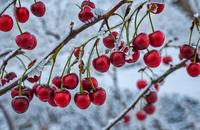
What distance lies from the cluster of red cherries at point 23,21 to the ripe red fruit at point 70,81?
14cm

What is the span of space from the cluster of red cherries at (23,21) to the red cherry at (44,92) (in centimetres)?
13

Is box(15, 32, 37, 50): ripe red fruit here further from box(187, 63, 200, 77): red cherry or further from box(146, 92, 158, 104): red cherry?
box(146, 92, 158, 104): red cherry

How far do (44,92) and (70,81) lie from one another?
0.23 ft

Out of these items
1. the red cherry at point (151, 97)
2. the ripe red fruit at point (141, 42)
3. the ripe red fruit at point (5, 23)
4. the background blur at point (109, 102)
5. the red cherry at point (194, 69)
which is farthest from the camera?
the background blur at point (109, 102)

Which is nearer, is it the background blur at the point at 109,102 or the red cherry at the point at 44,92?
the red cherry at the point at 44,92

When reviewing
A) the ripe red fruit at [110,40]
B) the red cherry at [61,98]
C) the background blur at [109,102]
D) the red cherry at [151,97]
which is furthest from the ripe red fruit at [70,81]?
the background blur at [109,102]

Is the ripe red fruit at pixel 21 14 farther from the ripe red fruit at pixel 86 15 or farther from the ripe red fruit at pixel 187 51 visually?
the ripe red fruit at pixel 187 51

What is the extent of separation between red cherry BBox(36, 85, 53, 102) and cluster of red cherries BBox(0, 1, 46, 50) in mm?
126

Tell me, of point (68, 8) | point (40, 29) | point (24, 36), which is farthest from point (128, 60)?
point (68, 8)

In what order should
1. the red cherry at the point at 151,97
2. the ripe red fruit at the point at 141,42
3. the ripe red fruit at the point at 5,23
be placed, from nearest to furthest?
the ripe red fruit at the point at 141,42, the ripe red fruit at the point at 5,23, the red cherry at the point at 151,97

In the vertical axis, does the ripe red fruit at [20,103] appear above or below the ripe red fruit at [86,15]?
below

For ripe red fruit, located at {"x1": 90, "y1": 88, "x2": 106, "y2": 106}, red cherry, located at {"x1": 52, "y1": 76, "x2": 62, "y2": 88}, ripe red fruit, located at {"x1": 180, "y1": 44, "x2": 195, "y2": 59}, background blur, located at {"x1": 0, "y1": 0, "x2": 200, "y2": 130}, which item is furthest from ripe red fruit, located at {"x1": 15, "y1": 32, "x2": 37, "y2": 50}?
background blur, located at {"x1": 0, "y1": 0, "x2": 200, "y2": 130}

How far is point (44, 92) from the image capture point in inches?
39.6

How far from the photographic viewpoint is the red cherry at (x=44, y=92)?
1.00 m
